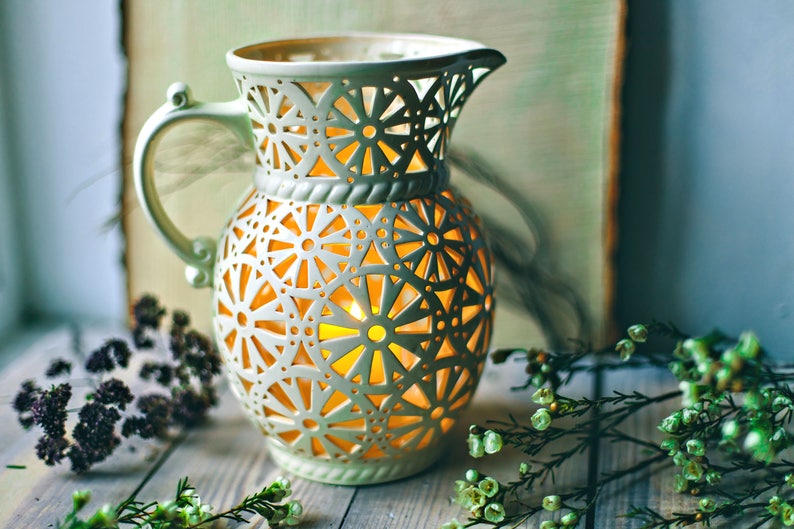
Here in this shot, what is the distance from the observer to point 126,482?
84cm

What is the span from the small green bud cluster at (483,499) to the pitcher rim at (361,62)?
1.15 ft

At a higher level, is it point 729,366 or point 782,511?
point 729,366

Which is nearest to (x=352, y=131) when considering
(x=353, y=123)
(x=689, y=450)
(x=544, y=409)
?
(x=353, y=123)

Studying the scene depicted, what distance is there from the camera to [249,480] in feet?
2.78

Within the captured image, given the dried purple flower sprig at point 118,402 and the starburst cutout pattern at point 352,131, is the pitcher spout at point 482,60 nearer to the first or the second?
the starburst cutout pattern at point 352,131

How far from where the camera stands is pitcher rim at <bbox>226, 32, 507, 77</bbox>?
70 centimetres

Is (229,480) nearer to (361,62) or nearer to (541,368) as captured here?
(541,368)

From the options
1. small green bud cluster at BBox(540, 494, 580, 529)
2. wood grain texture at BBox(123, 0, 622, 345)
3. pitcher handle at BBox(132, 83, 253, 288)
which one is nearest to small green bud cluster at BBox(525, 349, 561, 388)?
small green bud cluster at BBox(540, 494, 580, 529)

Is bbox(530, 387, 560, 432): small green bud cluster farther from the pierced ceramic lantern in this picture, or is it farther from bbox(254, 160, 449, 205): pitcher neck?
bbox(254, 160, 449, 205): pitcher neck

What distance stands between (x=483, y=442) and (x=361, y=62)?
344mm

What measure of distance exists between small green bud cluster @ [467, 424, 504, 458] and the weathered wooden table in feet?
0.25

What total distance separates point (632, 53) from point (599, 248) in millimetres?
229

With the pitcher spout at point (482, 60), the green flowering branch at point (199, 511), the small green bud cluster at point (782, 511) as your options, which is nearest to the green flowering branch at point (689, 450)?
the small green bud cluster at point (782, 511)

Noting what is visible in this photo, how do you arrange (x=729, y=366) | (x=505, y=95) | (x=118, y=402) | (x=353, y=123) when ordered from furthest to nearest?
(x=505, y=95) < (x=118, y=402) < (x=353, y=123) < (x=729, y=366)
